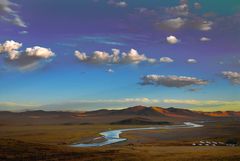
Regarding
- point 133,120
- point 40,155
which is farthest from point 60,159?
point 133,120

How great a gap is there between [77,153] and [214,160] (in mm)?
18170

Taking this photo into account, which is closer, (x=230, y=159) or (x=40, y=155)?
(x=230, y=159)

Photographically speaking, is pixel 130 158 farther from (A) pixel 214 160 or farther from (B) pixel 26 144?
(B) pixel 26 144

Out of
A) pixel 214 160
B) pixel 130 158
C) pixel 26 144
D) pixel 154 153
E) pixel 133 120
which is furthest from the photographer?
pixel 133 120

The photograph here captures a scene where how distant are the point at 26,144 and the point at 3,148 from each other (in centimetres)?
451

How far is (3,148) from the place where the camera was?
4766 cm

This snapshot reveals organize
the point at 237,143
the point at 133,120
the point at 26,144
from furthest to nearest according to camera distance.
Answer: the point at 133,120 < the point at 237,143 < the point at 26,144

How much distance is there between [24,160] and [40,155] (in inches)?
137

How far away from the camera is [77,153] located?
47.4 meters

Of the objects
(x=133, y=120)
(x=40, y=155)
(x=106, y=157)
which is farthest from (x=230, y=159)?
(x=133, y=120)

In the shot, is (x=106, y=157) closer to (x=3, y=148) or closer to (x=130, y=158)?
(x=130, y=158)

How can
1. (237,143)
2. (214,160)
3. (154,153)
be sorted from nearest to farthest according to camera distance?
(214,160) < (154,153) < (237,143)

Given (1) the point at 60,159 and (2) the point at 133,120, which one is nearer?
(1) the point at 60,159

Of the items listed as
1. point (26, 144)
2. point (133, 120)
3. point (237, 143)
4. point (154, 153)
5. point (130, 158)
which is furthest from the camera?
point (133, 120)
